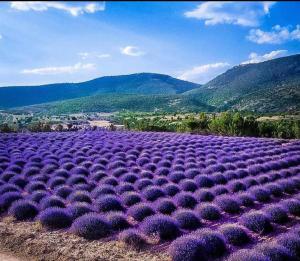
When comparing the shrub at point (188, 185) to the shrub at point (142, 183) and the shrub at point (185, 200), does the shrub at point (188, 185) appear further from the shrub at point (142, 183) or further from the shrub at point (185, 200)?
the shrub at point (185, 200)

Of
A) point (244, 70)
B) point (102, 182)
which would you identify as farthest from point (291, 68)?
point (102, 182)

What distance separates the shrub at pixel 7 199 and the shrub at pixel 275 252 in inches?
317

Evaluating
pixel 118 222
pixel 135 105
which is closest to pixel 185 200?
pixel 118 222

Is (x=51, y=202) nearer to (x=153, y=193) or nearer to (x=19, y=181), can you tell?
(x=153, y=193)

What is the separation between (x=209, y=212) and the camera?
37.0 feet

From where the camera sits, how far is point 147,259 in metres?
8.38

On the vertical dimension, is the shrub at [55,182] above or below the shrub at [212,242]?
below

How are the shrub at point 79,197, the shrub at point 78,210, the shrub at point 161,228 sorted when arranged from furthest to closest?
the shrub at point 79,197, the shrub at point 78,210, the shrub at point 161,228

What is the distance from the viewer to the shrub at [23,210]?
37.3 feet

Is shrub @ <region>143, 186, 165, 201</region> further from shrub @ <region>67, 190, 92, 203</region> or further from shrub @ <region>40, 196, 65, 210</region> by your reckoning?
shrub @ <region>40, 196, 65, 210</region>

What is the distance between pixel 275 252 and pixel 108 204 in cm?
538

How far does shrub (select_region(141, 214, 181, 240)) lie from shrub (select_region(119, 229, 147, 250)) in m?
0.42

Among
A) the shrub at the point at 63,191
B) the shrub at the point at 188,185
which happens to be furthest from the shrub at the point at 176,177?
the shrub at the point at 63,191

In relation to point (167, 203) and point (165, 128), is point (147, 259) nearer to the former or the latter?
point (167, 203)
